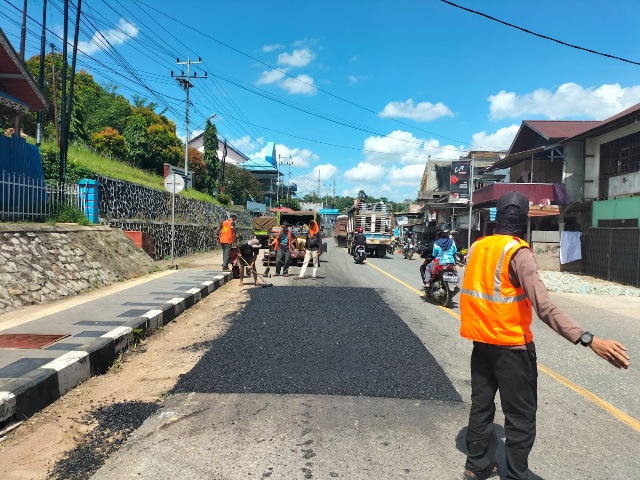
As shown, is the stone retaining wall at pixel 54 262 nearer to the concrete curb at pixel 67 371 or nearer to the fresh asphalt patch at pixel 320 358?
the concrete curb at pixel 67 371

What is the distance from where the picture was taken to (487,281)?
9.66ft

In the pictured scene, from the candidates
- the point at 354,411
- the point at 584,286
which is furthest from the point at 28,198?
the point at 584,286

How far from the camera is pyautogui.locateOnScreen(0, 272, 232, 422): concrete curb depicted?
12.8ft

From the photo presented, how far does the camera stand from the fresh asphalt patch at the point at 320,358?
4730 millimetres

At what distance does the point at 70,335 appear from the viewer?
5.98m

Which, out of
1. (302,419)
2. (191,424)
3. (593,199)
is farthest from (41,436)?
(593,199)

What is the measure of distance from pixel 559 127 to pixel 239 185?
41.2 meters

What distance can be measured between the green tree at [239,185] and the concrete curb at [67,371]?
5323 centimetres

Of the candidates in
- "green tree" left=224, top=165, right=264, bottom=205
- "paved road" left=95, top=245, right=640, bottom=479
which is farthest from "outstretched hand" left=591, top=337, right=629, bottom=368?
"green tree" left=224, top=165, right=264, bottom=205

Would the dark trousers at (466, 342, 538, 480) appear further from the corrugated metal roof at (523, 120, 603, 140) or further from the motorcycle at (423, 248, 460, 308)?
the corrugated metal roof at (523, 120, 603, 140)

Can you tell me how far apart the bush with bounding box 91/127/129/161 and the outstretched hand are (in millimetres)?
33420

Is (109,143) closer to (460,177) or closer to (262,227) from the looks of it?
(262,227)

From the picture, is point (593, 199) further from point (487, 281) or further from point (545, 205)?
point (487, 281)

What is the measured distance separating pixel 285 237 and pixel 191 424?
36.6 ft
